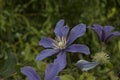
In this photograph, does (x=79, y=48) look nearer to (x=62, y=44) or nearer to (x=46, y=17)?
(x=62, y=44)

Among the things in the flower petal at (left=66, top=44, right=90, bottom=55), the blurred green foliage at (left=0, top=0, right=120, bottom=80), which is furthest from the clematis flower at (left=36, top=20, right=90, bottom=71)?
the blurred green foliage at (left=0, top=0, right=120, bottom=80)

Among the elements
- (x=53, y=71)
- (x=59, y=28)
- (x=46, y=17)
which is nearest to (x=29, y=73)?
(x=53, y=71)

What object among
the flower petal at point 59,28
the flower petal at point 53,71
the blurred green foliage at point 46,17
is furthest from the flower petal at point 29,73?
the blurred green foliage at point 46,17

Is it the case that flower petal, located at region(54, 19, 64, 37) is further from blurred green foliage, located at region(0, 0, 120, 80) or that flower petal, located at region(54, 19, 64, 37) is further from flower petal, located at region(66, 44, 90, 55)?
blurred green foliage, located at region(0, 0, 120, 80)

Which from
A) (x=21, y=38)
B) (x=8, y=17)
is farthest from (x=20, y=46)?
(x=8, y=17)

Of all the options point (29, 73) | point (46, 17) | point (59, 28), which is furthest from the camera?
point (46, 17)

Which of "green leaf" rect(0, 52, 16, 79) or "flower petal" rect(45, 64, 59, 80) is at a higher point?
"flower petal" rect(45, 64, 59, 80)

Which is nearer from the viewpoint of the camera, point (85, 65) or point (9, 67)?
point (85, 65)

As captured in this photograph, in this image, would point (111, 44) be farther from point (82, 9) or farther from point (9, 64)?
point (9, 64)
